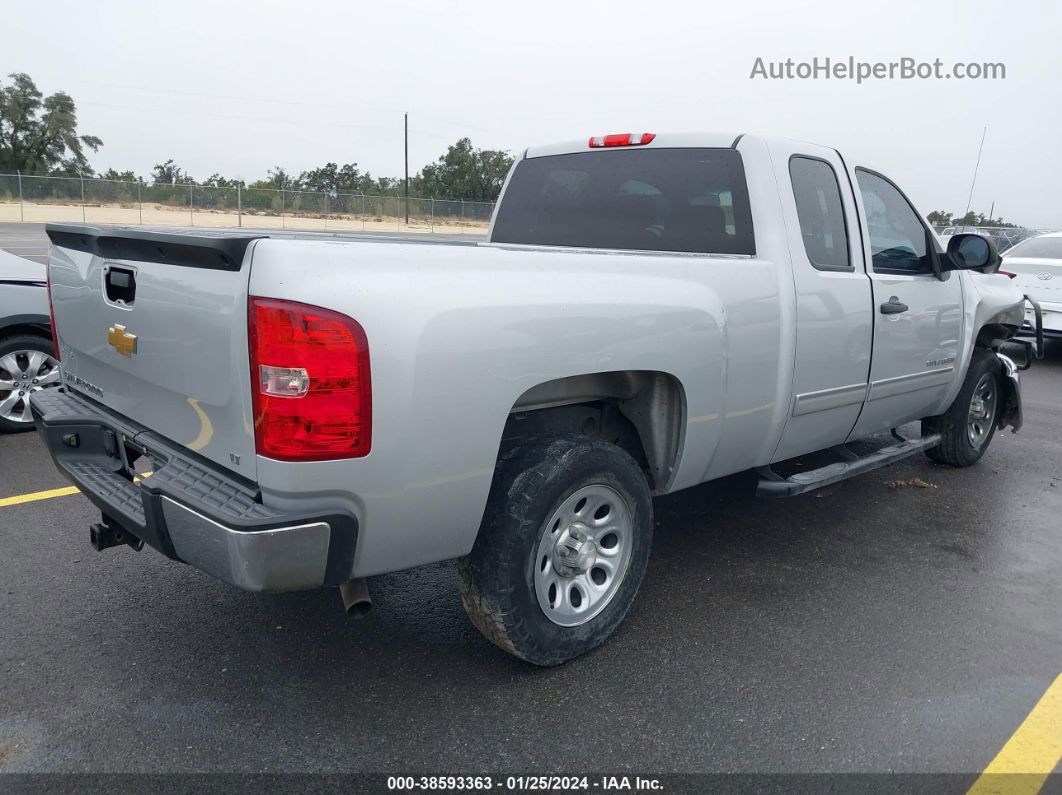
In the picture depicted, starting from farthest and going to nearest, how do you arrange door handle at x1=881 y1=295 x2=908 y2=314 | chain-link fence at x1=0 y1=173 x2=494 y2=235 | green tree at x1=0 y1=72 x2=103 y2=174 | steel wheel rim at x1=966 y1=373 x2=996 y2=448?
1. green tree at x1=0 y1=72 x2=103 y2=174
2. chain-link fence at x1=0 y1=173 x2=494 y2=235
3. steel wheel rim at x1=966 y1=373 x2=996 y2=448
4. door handle at x1=881 y1=295 x2=908 y2=314

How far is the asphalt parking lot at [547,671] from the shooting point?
2568 mm

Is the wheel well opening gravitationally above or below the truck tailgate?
below

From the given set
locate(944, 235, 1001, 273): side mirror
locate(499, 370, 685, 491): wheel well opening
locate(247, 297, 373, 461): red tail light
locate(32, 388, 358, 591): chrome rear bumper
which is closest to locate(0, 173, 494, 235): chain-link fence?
locate(944, 235, 1001, 273): side mirror

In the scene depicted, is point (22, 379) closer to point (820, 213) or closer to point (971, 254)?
point (820, 213)

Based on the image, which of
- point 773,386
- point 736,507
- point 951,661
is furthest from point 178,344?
point 736,507

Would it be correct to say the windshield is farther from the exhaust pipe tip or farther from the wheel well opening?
the exhaust pipe tip

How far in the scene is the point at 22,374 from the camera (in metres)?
5.57

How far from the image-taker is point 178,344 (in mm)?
2514

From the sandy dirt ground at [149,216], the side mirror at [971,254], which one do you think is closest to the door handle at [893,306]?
the side mirror at [971,254]

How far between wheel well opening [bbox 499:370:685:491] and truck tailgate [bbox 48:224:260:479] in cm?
98

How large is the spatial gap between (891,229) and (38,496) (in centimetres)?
492

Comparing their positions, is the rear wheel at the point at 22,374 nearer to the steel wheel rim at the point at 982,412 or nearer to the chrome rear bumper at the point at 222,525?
the chrome rear bumper at the point at 222,525

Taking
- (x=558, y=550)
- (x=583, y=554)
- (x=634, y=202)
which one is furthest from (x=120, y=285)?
(x=634, y=202)

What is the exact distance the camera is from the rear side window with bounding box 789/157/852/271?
3.85m
